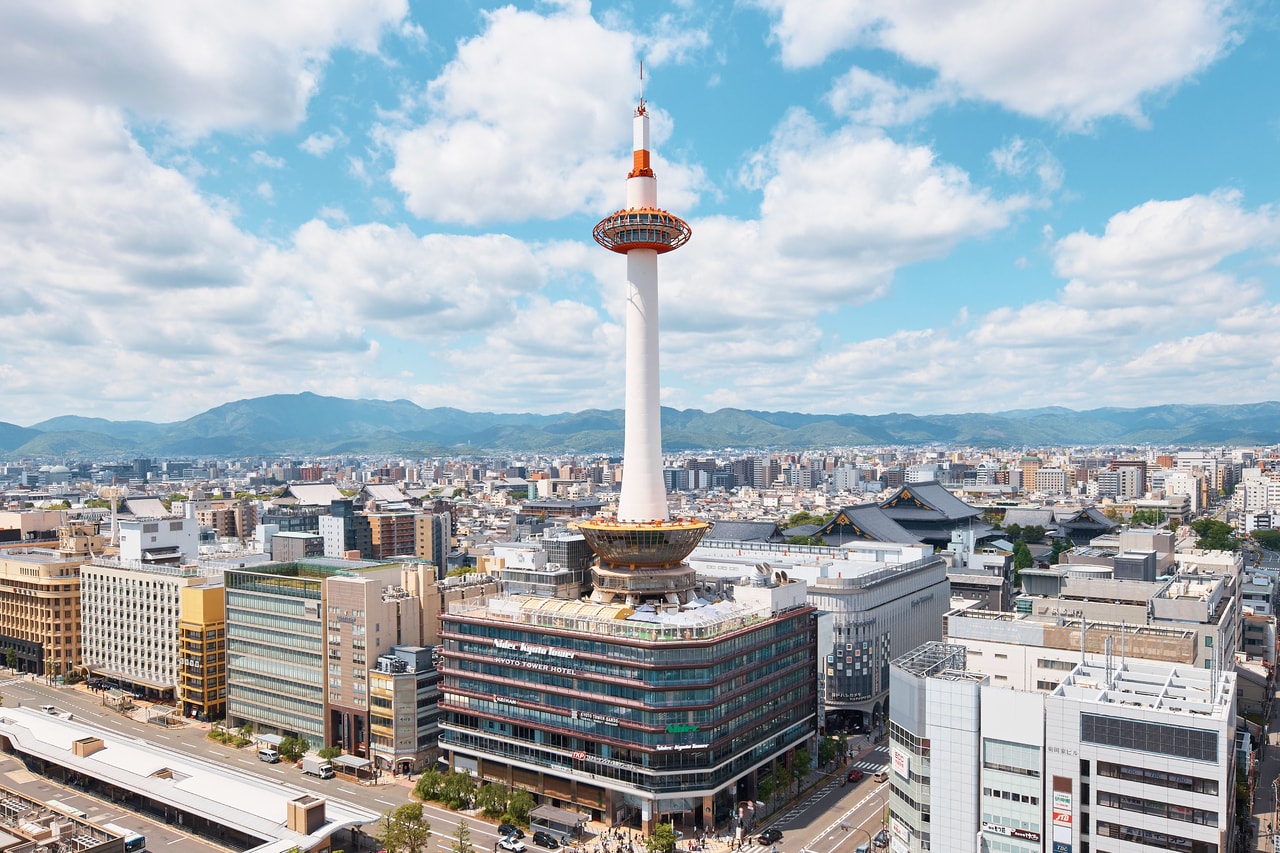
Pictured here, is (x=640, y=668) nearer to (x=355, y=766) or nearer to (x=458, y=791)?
(x=458, y=791)

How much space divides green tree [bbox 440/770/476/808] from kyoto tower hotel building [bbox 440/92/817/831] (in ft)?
11.7

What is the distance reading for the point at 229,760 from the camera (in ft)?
284

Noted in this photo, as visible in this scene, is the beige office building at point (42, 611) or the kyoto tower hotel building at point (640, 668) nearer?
the kyoto tower hotel building at point (640, 668)

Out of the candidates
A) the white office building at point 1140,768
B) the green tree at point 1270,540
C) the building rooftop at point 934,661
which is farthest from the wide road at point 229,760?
the green tree at point 1270,540

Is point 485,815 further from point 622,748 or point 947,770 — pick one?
point 947,770

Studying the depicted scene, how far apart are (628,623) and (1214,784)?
3934cm

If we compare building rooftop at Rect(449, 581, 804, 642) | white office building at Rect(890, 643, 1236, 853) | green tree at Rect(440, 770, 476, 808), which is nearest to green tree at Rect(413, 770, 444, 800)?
green tree at Rect(440, 770, 476, 808)

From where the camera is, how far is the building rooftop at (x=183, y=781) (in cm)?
6412

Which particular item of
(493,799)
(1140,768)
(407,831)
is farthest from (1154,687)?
(407,831)

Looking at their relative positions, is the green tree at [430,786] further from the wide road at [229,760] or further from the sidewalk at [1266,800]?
the sidewalk at [1266,800]

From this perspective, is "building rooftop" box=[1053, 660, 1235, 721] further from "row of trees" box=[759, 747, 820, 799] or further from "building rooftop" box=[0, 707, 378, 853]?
"building rooftop" box=[0, 707, 378, 853]

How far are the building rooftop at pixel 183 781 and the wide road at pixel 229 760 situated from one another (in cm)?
279

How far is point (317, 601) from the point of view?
291 feet

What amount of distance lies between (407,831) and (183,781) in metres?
22.3
